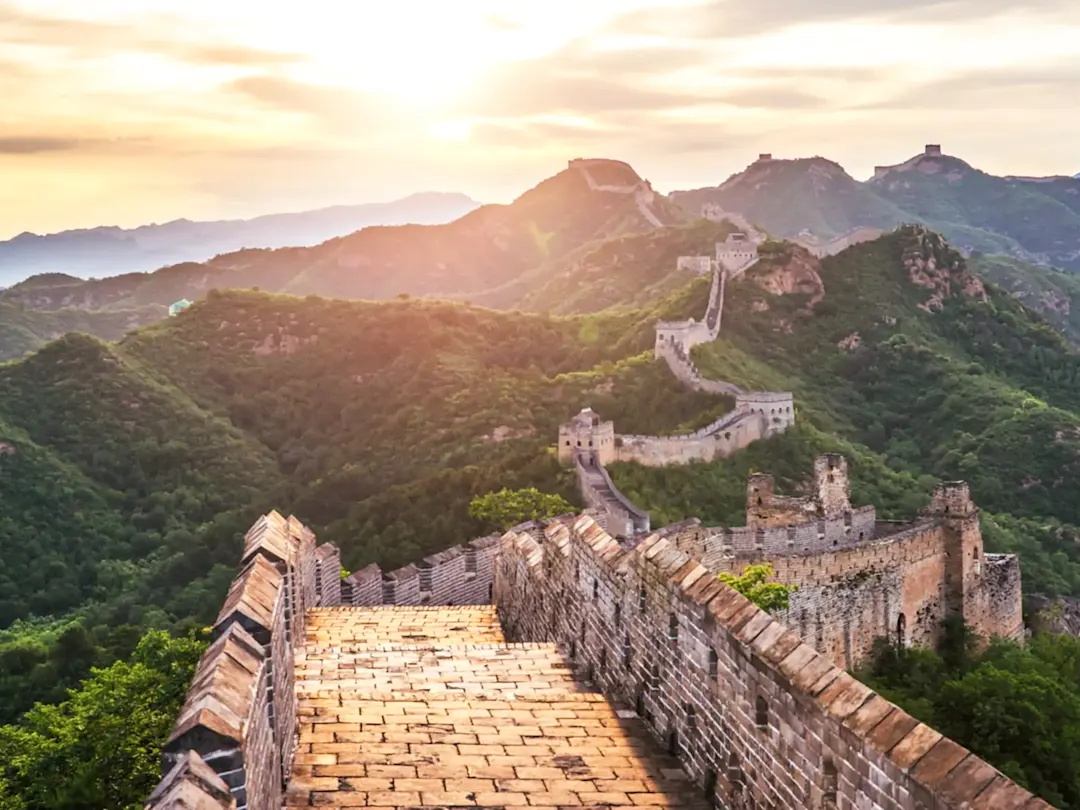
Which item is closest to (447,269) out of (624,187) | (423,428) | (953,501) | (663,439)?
(624,187)

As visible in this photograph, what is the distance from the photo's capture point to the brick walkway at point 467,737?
25.1 ft

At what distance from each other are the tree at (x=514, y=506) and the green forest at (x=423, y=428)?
1.48 feet

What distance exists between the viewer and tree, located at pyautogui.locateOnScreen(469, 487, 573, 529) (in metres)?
40.7

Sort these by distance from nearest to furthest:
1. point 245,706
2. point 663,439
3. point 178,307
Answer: point 245,706
point 663,439
point 178,307

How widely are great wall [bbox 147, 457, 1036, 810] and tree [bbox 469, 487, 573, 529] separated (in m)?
25.4

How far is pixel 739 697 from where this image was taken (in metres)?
7.30

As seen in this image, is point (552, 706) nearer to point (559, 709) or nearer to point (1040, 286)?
point (559, 709)

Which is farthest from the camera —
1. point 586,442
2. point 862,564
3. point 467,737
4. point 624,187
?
point 624,187

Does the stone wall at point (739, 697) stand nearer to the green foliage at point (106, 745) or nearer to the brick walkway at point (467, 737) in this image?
the brick walkway at point (467, 737)

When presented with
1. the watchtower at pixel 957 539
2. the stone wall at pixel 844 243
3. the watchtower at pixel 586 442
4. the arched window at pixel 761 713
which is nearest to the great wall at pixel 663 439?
the watchtower at pixel 586 442

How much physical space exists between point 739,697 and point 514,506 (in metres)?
34.9

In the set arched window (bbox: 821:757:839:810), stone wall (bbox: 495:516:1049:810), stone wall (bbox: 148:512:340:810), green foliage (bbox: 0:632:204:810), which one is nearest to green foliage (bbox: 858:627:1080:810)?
green foliage (bbox: 0:632:204:810)

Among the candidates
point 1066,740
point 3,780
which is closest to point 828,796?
point 3,780

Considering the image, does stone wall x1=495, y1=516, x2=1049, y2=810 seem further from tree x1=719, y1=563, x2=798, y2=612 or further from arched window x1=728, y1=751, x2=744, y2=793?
tree x1=719, y1=563, x2=798, y2=612
